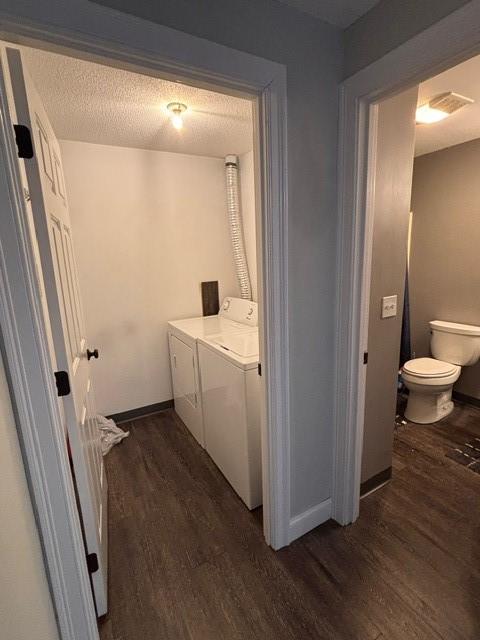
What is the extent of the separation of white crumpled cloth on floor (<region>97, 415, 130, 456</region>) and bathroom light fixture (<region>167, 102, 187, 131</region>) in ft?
7.27

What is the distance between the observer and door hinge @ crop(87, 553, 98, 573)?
1.20m

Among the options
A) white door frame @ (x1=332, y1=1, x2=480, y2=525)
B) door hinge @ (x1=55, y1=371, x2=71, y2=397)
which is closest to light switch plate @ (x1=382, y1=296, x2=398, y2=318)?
white door frame @ (x1=332, y1=1, x2=480, y2=525)

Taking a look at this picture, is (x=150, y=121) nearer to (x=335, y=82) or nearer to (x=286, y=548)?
(x=335, y=82)

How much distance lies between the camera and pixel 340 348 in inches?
60.4

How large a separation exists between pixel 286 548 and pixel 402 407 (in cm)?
188

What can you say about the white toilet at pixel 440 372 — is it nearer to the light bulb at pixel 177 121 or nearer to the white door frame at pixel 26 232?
the white door frame at pixel 26 232

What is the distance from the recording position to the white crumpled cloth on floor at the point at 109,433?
8.14 ft

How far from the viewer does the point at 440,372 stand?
99.7 inches

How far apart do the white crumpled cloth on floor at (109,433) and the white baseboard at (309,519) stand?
1.54m

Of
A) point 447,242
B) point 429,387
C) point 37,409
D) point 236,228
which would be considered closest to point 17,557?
point 37,409

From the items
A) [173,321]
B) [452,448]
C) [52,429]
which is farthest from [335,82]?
[452,448]

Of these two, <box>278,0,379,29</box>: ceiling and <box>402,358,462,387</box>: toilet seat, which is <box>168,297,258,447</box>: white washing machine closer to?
Answer: <box>402,358,462,387</box>: toilet seat

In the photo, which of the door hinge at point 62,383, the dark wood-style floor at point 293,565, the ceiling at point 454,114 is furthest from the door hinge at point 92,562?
the ceiling at point 454,114

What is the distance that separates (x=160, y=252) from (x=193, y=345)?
1.01 meters
